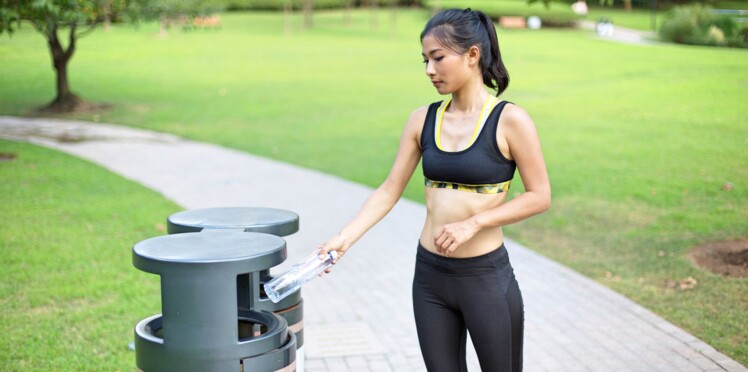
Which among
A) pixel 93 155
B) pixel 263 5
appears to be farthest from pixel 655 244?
pixel 263 5

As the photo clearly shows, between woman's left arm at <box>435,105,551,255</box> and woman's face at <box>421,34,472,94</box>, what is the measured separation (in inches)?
7.9

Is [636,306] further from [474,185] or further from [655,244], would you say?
[474,185]

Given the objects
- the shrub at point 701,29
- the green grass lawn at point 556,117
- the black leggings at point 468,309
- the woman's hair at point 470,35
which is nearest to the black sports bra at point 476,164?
the woman's hair at point 470,35

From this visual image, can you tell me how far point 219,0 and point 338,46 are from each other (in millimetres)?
18853

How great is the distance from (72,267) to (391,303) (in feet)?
8.87

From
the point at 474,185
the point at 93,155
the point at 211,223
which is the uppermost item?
the point at 474,185

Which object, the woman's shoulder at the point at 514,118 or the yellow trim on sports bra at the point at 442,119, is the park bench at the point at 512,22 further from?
the woman's shoulder at the point at 514,118

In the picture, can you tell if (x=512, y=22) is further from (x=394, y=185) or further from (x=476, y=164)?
(x=476, y=164)

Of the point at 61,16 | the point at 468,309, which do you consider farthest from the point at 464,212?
the point at 61,16

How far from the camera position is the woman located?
314 centimetres

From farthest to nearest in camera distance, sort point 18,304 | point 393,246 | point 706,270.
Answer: point 393,246, point 706,270, point 18,304

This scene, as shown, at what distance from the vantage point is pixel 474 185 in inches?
126

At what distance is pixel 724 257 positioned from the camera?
25.5 ft

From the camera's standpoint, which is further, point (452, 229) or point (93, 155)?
point (93, 155)
